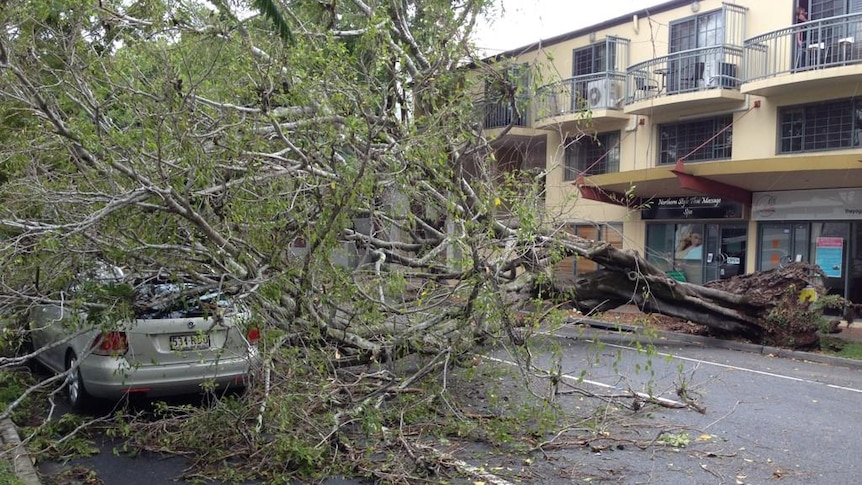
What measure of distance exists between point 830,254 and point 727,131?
12.7 ft

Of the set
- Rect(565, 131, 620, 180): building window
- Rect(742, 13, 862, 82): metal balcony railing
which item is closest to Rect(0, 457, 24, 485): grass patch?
Rect(742, 13, 862, 82): metal balcony railing

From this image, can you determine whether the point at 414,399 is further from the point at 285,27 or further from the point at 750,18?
the point at 750,18

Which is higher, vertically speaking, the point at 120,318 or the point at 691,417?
the point at 120,318

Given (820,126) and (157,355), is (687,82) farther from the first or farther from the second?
(157,355)

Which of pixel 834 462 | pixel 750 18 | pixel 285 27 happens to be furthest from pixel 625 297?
pixel 750 18

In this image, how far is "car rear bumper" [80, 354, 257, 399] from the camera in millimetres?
6184

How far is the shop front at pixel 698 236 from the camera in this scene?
17562mm

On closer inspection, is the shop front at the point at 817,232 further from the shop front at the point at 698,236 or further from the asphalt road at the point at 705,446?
the asphalt road at the point at 705,446

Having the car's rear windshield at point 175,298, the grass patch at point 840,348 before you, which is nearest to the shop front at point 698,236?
the grass patch at point 840,348

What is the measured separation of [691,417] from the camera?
677cm

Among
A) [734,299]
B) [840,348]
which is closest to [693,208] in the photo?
[734,299]

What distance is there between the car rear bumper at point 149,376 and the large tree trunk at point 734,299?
6645 millimetres

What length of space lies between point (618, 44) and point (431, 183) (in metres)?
15.2

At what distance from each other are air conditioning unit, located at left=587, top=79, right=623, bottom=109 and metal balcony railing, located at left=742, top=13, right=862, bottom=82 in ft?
12.1
